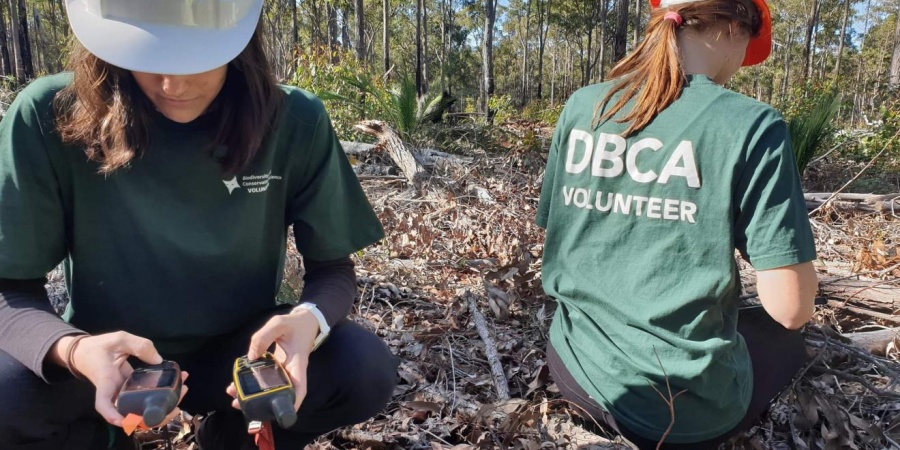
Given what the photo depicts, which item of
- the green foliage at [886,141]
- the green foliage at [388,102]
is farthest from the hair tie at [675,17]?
the green foliage at [886,141]

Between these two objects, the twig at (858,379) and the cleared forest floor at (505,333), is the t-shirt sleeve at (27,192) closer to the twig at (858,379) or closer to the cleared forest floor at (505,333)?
the cleared forest floor at (505,333)

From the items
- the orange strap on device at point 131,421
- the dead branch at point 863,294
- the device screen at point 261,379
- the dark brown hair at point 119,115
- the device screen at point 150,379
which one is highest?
the dark brown hair at point 119,115

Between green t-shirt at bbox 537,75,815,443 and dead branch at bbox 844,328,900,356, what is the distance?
1.04 m

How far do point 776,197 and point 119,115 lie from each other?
1391mm

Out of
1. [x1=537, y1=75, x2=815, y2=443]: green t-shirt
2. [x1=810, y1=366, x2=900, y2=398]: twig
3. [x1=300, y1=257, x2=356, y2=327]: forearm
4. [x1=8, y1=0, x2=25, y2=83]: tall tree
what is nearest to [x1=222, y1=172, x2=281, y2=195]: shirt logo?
[x1=300, y1=257, x2=356, y2=327]: forearm

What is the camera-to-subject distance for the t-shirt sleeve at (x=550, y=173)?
66.9 inches

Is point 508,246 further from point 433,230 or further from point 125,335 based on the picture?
point 125,335

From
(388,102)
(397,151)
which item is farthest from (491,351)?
(388,102)

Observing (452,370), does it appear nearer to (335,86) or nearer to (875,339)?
(875,339)

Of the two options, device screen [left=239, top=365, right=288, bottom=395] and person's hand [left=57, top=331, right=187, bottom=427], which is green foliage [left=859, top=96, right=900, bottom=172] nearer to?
device screen [left=239, top=365, right=288, bottom=395]

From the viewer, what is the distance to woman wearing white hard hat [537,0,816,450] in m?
1.34

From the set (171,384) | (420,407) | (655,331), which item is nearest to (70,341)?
(171,384)

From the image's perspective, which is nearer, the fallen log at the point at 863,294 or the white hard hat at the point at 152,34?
the white hard hat at the point at 152,34

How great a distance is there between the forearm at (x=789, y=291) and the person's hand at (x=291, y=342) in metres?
1.02
